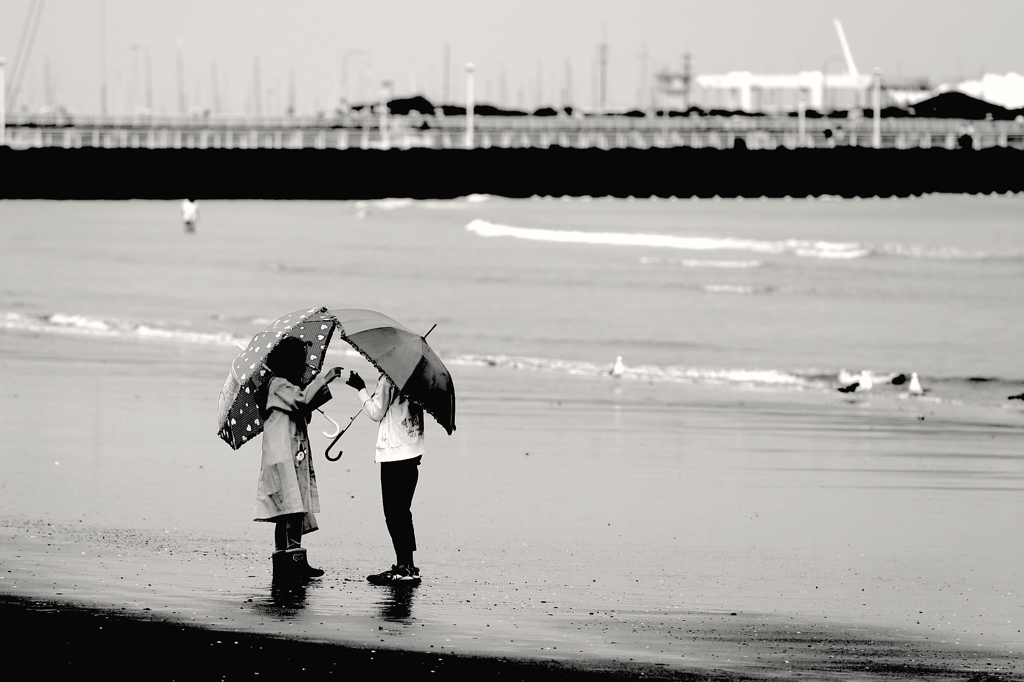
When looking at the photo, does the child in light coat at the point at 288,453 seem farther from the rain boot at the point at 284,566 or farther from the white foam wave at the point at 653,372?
the white foam wave at the point at 653,372

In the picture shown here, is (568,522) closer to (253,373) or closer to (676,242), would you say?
(253,373)

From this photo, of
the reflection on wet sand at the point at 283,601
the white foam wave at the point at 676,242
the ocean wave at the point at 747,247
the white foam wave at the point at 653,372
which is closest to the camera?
→ the reflection on wet sand at the point at 283,601

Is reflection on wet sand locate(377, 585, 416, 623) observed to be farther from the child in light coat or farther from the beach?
the child in light coat

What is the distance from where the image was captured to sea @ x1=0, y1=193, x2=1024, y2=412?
76.6 feet

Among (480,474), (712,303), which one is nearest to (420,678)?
(480,474)

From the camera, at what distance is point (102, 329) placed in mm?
24828

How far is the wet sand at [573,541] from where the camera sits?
6.76 meters

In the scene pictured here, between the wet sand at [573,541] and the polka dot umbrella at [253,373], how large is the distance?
707 millimetres

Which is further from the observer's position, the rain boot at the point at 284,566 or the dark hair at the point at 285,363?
the dark hair at the point at 285,363

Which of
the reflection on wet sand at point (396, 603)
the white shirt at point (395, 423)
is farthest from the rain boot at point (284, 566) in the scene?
the white shirt at point (395, 423)

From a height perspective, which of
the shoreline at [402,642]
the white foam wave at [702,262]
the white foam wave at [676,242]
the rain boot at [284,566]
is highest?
the white foam wave at [676,242]

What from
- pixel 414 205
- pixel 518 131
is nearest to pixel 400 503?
pixel 518 131

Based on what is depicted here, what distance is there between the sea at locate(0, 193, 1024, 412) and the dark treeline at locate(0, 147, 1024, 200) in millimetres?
2345

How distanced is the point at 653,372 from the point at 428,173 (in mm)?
5451
